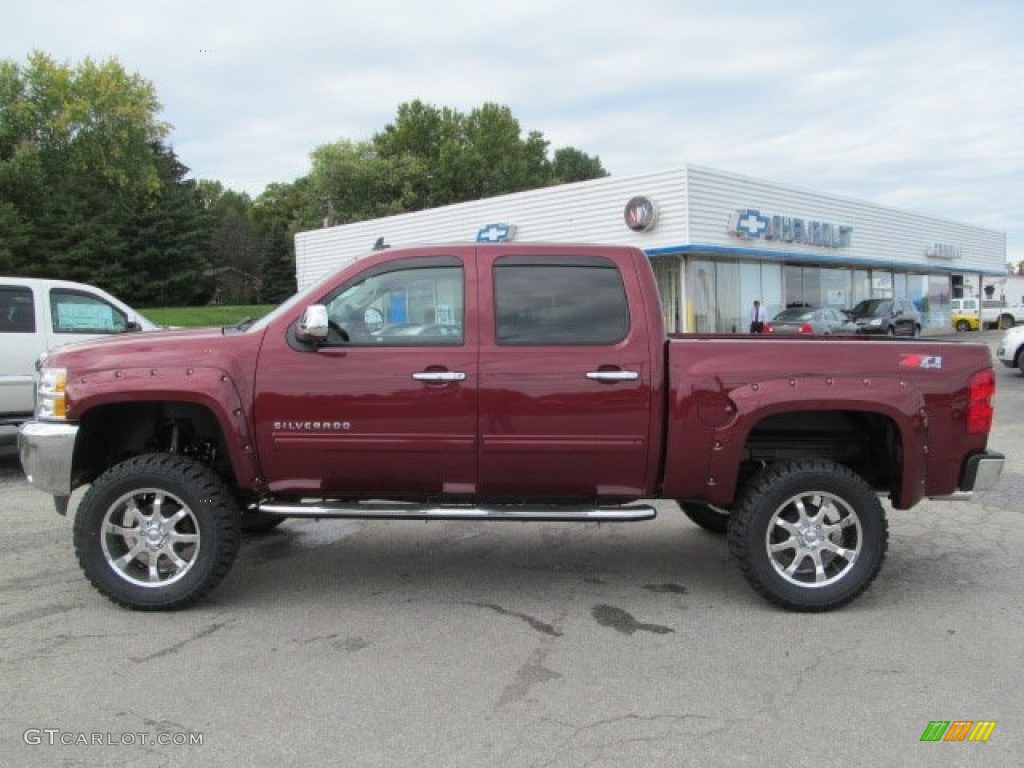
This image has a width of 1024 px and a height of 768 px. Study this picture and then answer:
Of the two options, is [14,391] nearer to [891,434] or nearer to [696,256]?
[891,434]

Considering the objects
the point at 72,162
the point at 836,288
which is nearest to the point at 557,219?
the point at 836,288

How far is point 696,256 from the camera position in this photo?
2517cm

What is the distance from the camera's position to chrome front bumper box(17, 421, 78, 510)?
465 cm

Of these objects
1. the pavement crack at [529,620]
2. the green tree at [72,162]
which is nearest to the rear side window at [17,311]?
the pavement crack at [529,620]

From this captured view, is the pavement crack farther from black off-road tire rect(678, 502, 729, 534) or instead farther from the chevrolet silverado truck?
black off-road tire rect(678, 502, 729, 534)

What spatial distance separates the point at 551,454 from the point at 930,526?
3.70 m

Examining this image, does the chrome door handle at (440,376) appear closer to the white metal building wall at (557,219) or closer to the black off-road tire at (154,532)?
the black off-road tire at (154,532)

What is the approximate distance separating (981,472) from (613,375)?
83.8 inches

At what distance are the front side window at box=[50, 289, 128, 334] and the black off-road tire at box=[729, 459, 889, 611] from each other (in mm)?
7813

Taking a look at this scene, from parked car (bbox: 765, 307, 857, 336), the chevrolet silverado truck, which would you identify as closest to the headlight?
the chevrolet silverado truck

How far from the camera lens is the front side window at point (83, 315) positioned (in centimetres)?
930

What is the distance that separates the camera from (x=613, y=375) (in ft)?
14.9

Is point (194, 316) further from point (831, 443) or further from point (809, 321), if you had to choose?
point (831, 443)

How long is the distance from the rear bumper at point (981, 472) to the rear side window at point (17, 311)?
883 centimetres
